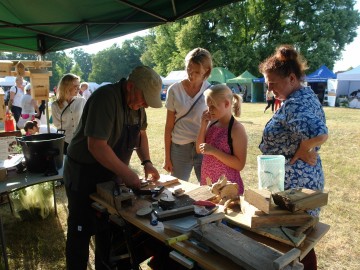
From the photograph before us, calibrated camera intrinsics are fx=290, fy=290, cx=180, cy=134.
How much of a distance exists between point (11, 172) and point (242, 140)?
1.92 meters

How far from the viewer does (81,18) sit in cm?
287

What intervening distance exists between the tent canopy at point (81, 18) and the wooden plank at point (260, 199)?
1.71m

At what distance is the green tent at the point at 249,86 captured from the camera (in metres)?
22.2

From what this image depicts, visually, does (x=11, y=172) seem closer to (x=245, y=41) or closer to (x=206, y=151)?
(x=206, y=151)

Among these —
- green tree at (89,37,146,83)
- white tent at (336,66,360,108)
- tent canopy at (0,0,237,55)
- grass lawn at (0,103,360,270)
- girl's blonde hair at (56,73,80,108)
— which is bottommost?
grass lawn at (0,103,360,270)

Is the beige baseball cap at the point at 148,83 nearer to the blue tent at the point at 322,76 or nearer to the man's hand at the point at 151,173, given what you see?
the man's hand at the point at 151,173

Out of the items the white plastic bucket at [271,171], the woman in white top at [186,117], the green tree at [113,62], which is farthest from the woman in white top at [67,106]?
the green tree at [113,62]

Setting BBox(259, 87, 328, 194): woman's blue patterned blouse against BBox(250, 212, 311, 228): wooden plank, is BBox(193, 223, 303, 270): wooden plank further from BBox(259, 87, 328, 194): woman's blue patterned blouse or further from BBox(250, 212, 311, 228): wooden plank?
BBox(259, 87, 328, 194): woman's blue patterned blouse

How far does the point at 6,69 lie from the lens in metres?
3.24

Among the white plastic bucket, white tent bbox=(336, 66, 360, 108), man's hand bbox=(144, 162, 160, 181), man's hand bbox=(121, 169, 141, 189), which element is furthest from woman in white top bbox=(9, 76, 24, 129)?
white tent bbox=(336, 66, 360, 108)

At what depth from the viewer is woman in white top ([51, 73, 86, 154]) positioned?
3809 millimetres

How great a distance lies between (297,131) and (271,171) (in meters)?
0.35

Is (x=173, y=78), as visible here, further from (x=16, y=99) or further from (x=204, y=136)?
(x=204, y=136)

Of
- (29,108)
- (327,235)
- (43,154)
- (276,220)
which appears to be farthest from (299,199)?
(29,108)
